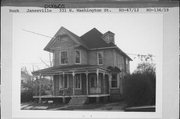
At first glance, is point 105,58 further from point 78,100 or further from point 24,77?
point 24,77

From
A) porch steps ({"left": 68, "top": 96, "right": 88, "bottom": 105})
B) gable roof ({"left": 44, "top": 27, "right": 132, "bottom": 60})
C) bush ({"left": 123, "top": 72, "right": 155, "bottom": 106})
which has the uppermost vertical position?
gable roof ({"left": 44, "top": 27, "right": 132, "bottom": 60})

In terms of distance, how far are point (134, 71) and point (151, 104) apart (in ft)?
1.50

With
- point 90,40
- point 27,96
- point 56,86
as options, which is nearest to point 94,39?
point 90,40

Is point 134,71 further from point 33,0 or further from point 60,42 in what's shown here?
point 33,0

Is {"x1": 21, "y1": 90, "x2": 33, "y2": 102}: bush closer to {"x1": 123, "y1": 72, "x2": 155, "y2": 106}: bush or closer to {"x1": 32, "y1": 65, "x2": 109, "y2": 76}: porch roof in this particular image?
{"x1": 32, "y1": 65, "x2": 109, "y2": 76}: porch roof

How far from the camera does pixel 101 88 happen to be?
341cm

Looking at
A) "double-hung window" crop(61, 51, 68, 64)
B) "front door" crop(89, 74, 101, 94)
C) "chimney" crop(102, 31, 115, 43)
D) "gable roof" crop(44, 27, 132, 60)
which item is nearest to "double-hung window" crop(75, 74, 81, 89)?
"front door" crop(89, 74, 101, 94)


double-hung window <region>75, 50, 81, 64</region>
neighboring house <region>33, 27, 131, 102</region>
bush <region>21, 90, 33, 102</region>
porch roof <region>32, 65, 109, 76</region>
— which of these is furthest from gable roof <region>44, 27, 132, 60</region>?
bush <region>21, 90, 33, 102</region>

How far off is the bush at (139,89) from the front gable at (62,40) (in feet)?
2.64

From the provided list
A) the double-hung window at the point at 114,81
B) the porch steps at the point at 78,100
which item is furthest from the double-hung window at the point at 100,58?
the porch steps at the point at 78,100

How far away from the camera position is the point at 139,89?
135 inches

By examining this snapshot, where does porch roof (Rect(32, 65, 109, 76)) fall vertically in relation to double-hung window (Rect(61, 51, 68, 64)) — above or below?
below

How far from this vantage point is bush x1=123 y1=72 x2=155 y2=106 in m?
3.37

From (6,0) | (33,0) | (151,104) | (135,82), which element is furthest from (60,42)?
(151,104)
